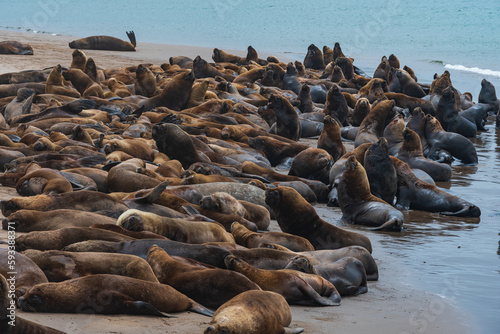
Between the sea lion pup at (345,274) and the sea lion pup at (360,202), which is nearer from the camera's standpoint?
the sea lion pup at (345,274)

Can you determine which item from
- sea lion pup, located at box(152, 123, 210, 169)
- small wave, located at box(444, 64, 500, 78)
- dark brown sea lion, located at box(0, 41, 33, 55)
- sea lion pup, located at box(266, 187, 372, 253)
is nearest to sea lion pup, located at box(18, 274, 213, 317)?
sea lion pup, located at box(266, 187, 372, 253)

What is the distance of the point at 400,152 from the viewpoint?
408 inches

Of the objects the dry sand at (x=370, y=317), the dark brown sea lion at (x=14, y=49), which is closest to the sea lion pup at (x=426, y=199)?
the dry sand at (x=370, y=317)

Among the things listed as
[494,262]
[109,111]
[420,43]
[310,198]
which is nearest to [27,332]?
[494,262]

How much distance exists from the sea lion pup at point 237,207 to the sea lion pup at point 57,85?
23.8ft

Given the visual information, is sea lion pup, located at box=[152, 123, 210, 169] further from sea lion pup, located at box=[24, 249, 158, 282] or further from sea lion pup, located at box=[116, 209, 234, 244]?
sea lion pup, located at box=[24, 249, 158, 282]

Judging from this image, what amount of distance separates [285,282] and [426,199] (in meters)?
4.55

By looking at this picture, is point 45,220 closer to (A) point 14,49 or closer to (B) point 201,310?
(B) point 201,310

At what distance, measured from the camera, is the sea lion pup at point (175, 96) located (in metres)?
12.6

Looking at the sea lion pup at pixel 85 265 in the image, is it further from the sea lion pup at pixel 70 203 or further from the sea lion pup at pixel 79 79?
the sea lion pup at pixel 79 79

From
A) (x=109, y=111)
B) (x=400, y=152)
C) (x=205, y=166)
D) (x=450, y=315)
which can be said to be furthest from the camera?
(x=109, y=111)

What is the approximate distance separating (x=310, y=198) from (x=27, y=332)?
579 centimetres

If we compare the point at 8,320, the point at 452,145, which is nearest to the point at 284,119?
the point at 452,145

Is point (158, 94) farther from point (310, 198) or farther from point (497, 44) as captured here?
point (497, 44)
